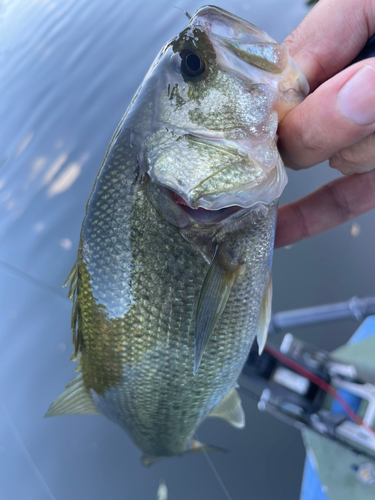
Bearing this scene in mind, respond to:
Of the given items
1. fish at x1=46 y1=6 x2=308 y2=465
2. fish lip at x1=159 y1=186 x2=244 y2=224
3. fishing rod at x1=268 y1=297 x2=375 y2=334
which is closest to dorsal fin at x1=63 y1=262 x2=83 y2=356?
fish at x1=46 y1=6 x2=308 y2=465

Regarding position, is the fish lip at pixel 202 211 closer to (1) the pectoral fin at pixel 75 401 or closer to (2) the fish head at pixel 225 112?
(2) the fish head at pixel 225 112

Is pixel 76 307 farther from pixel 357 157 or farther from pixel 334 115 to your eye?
pixel 357 157

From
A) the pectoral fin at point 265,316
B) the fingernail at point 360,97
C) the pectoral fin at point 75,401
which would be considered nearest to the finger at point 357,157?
the fingernail at point 360,97

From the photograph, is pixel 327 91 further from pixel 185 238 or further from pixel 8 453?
pixel 8 453

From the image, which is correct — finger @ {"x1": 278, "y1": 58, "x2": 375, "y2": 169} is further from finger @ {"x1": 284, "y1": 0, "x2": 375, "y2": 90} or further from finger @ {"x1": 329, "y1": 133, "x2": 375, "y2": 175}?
finger @ {"x1": 284, "y1": 0, "x2": 375, "y2": 90}

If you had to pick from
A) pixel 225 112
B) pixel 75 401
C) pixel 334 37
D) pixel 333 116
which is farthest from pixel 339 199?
pixel 75 401

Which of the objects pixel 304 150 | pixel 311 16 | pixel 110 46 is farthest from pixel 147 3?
pixel 304 150
